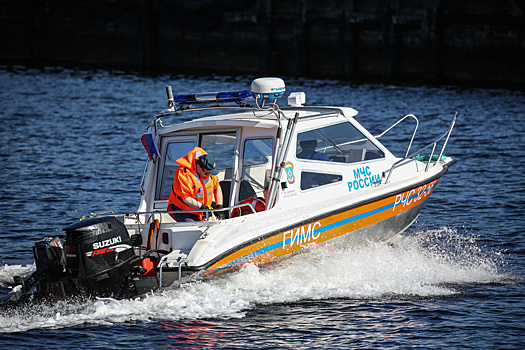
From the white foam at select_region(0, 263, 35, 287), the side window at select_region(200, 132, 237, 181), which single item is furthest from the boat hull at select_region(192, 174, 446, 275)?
the white foam at select_region(0, 263, 35, 287)

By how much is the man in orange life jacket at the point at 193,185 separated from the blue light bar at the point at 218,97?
0.67m

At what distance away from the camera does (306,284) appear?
8.32 meters

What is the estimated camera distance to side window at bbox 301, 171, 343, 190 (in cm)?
880

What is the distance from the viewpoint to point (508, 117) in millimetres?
19891

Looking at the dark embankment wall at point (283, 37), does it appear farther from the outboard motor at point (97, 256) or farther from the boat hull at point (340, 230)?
the outboard motor at point (97, 256)

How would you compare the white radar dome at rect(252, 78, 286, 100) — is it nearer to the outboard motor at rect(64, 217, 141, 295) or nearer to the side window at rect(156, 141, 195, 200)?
the side window at rect(156, 141, 195, 200)

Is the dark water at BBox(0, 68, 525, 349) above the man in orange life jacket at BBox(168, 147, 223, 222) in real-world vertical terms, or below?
below

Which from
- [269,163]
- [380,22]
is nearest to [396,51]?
[380,22]

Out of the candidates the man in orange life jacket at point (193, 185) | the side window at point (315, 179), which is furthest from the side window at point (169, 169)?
the side window at point (315, 179)

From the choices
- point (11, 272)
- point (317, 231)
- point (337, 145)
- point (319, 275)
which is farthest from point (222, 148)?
point (11, 272)

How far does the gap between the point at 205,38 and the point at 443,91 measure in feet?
45.0

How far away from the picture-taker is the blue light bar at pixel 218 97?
8500mm

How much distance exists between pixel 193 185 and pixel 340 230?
80.5 inches

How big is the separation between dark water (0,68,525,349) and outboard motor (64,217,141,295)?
0.24 metres
